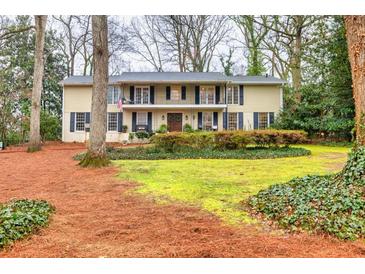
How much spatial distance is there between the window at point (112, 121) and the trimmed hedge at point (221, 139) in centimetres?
931

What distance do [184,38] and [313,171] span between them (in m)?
22.3

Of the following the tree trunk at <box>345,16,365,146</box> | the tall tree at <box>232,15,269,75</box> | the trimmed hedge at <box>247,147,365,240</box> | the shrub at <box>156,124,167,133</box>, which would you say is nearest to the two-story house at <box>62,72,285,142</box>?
the shrub at <box>156,124,167,133</box>

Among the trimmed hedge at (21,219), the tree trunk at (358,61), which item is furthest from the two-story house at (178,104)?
the trimmed hedge at (21,219)

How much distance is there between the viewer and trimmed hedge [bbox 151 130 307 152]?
45.8 ft

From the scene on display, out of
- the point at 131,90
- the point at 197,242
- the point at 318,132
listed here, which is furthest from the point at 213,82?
the point at 197,242

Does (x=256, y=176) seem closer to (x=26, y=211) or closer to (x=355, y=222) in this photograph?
(x=355, y=222)

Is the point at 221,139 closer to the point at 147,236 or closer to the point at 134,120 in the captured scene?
the point at 134,120

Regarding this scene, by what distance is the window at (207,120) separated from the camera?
905 inches

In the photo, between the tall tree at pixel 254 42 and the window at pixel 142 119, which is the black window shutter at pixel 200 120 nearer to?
the window at pixel 142 119

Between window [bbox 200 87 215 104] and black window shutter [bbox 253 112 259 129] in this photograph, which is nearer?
black window shutter [bbox 253 112 259 129]

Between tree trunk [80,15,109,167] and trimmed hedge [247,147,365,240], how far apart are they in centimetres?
593

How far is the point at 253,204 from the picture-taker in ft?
16.4

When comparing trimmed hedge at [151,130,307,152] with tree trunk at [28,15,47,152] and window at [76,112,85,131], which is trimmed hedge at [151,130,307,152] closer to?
tree trunk at [28,15,47,152]
